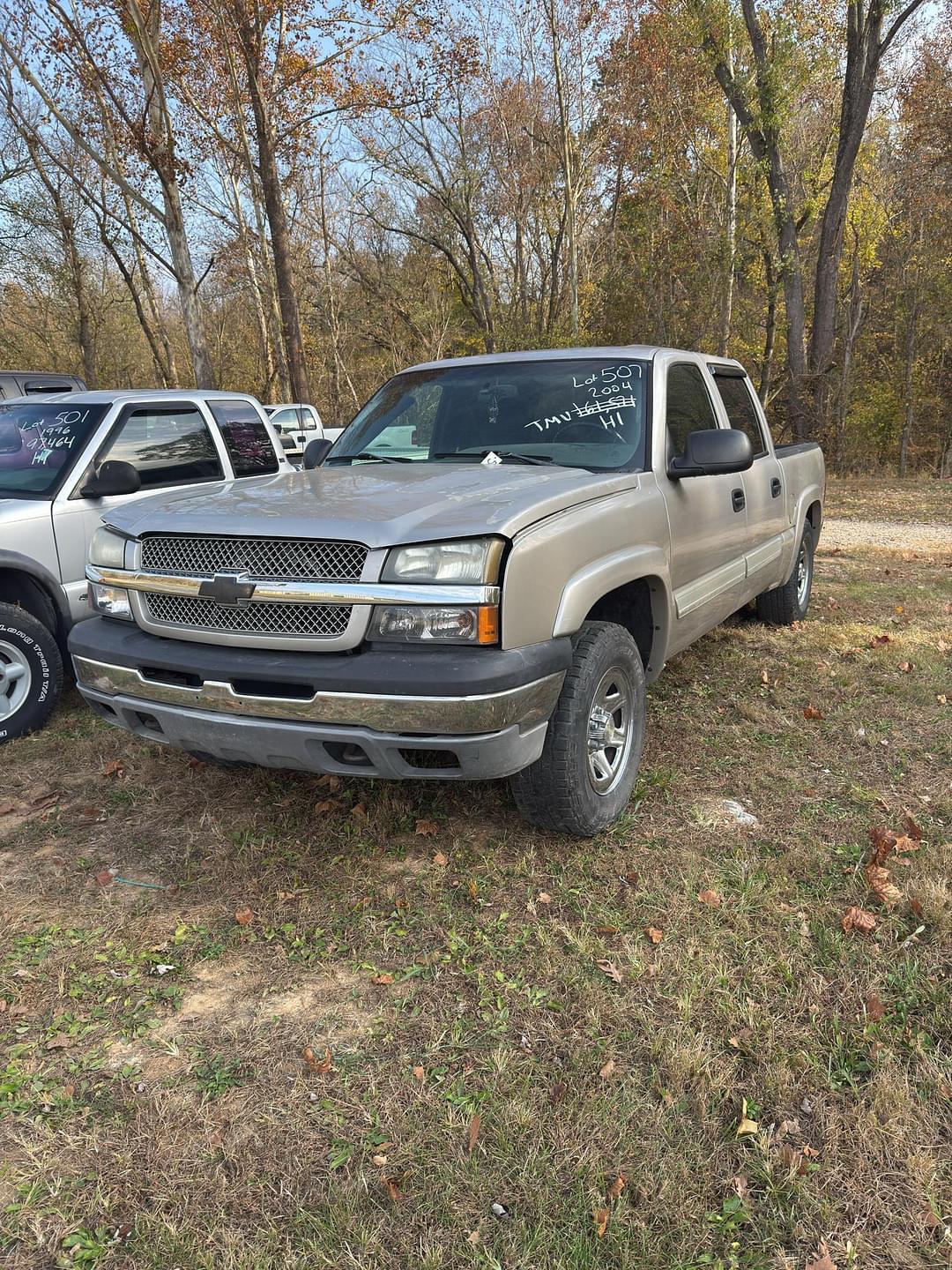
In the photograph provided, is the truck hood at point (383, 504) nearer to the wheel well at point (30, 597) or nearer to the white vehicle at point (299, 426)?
the wheel well at point (30, 597)

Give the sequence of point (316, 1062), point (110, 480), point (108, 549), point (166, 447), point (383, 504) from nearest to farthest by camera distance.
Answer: point (316, 1062) → point (383, 504) → point (108, 549) → point (110, 480) → point (166, 447)

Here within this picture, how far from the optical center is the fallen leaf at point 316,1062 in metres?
2.23

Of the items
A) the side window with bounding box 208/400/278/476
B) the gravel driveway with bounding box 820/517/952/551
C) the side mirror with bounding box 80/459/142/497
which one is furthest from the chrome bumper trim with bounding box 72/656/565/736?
the gravel driveway with bounding box 820/517/952/551

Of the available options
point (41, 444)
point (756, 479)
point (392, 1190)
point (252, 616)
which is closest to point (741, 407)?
point (756, 479)

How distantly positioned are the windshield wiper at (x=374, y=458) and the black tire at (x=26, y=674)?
1872 millimetres

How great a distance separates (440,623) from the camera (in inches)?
102

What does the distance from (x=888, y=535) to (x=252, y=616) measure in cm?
1082

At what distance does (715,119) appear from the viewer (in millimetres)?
21062

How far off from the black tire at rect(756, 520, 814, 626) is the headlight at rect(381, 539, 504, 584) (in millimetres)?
4054

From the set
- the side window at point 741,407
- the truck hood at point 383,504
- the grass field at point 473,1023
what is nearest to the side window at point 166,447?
the truck hood at point 383,504

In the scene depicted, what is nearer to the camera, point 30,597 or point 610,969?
point 610,969

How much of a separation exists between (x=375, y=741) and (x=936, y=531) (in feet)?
38.1

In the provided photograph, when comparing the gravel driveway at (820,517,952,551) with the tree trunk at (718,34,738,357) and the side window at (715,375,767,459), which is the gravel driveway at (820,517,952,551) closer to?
the side window at (715,375,767,459)

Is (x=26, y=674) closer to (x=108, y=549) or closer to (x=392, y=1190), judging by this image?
(x=108, y=549)
